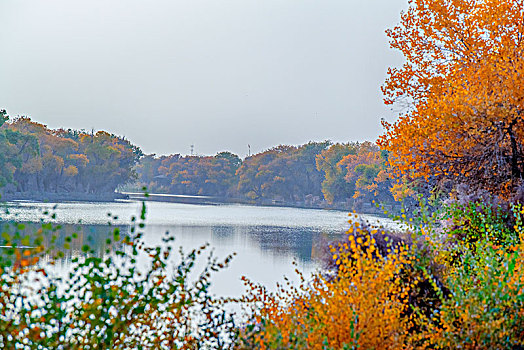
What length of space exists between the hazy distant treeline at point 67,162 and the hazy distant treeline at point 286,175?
15513 mm

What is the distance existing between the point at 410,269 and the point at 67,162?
50153mm

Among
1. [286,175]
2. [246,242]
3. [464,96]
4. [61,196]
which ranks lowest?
[246,242]

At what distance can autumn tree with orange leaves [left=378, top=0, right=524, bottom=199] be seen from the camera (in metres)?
7.05

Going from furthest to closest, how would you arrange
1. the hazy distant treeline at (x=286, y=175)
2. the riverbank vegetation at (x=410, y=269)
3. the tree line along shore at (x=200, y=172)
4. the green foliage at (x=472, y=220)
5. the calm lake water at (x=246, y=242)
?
1. the hazy distant treeline at (x=286, y=175)
2. the tree line along shore at (x=200, y=172)
3. the calm lake water at (x=246, y=242)
4. the green foliage at (x=472, y=220)
5. the riverbank vegetation at (x=410, y=269)

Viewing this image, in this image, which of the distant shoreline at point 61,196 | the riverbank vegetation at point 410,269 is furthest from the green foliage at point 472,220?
the distant shoreline at point 61,196

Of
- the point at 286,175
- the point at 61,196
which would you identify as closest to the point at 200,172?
the point at 286,175

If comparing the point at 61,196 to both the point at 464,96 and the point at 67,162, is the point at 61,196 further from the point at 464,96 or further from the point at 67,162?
the point at 464,96

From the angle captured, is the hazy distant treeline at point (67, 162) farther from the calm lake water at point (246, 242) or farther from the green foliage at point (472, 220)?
the green foliage at point (472, 220)

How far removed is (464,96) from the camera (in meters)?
6.99

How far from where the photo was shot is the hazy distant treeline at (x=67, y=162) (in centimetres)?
4191

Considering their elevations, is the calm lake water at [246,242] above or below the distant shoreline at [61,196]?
below

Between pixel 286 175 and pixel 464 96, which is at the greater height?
pixel 286 175

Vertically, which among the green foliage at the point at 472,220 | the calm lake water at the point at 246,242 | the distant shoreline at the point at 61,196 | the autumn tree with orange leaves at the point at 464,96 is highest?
the autumn tree with orange leaves at the point at 464,96

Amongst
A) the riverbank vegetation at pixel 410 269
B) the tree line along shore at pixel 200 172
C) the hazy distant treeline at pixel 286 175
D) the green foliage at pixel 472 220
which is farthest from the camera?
the hazy distant treeline at pixel 286 175
